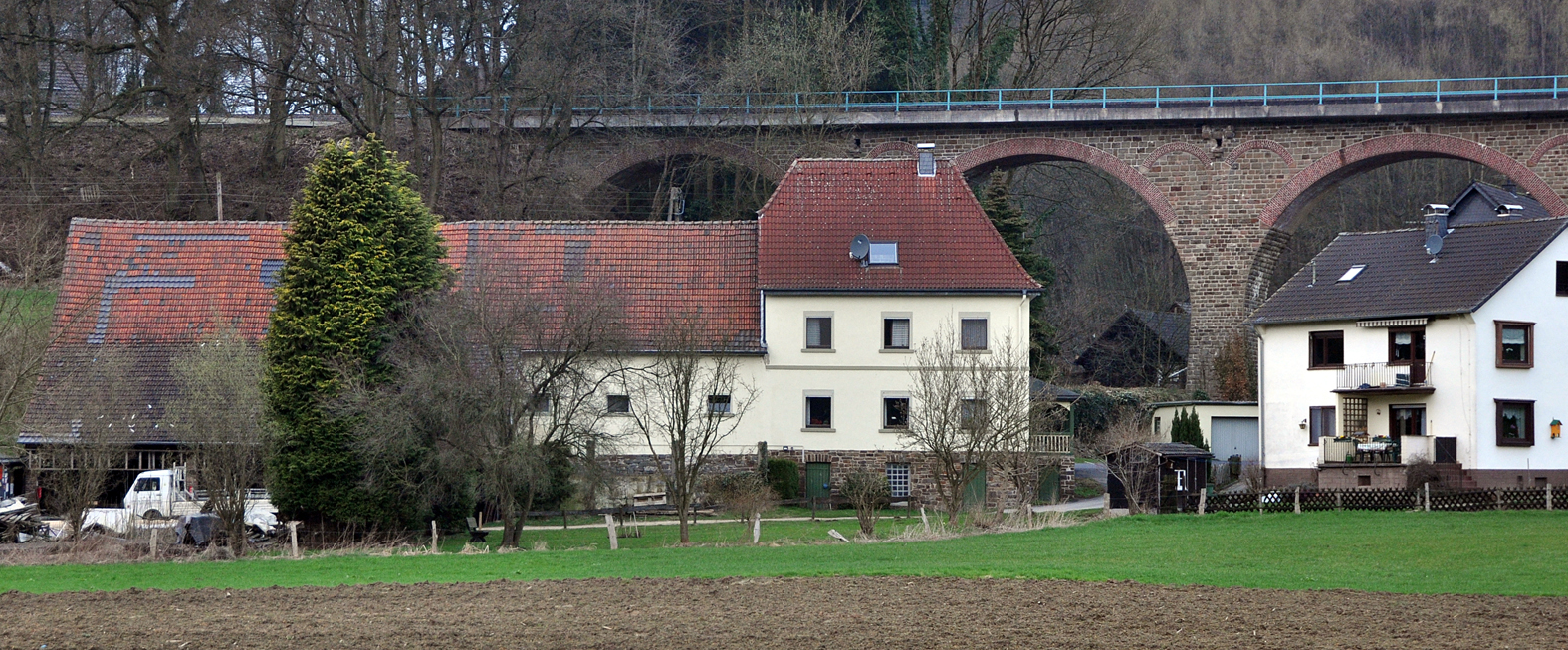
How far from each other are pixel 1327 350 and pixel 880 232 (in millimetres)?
10985

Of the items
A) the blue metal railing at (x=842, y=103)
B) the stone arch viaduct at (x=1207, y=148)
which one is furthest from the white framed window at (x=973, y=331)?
the blue metal railing at (x=842, y=103)

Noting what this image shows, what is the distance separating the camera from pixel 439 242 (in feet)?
102

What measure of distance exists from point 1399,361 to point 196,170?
106 feet

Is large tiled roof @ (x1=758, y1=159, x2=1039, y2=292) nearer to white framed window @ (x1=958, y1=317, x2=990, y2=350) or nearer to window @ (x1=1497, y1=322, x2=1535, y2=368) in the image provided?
white framed window @ (x1=958, y1=317, x2=990, y2=350)

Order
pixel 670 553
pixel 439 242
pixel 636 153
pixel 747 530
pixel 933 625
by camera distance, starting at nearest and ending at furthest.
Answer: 1. pixel 933 625
2. pixel 670 553
3. pixel 747 530
4. pixel 439 242
5. pixel 636 153

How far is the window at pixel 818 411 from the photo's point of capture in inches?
1428

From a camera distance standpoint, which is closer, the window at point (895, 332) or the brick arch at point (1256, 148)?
the window at point (895, 332)

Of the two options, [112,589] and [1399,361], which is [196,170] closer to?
[112,589]

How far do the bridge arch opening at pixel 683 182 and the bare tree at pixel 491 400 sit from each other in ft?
66.5

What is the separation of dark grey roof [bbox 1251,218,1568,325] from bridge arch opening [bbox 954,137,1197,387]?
7.03 m

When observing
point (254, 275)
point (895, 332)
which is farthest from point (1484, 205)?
point (254, 275)

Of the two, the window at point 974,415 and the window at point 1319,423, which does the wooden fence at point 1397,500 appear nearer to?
the window at point 974,415

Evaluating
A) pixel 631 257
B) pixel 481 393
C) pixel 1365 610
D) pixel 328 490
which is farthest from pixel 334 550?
pixel 1365 610

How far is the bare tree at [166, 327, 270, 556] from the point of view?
85.4 ft
